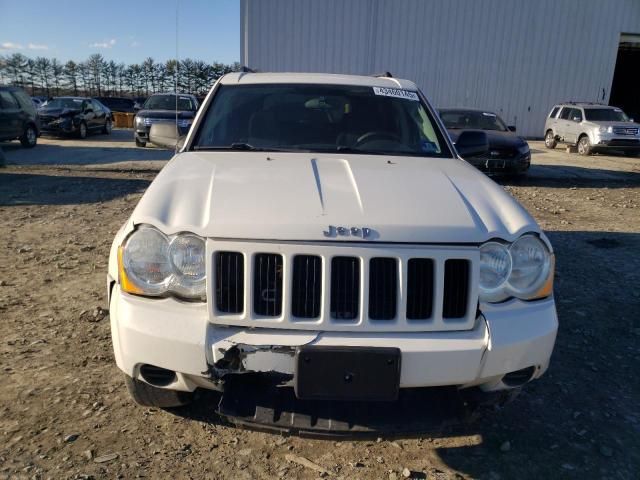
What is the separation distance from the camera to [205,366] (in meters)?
2.12

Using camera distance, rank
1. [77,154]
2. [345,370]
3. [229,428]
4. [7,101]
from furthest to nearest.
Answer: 1. [77,154]
2. [7,101]
3. [229,428]
4. [345,370]

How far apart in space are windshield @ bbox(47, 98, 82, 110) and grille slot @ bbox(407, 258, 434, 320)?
63.5ft

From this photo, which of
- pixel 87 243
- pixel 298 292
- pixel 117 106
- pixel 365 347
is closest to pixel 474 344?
pixel 365 347

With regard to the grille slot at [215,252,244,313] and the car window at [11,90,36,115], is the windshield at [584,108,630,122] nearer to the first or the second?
the car window at [11,90,36,115]

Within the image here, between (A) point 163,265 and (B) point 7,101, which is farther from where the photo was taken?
(B) point 7,101

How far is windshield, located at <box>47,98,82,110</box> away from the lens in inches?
739

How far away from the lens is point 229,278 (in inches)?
85.7

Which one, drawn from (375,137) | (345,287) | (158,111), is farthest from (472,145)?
(158,111)

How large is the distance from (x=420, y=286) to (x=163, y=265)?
1093mm

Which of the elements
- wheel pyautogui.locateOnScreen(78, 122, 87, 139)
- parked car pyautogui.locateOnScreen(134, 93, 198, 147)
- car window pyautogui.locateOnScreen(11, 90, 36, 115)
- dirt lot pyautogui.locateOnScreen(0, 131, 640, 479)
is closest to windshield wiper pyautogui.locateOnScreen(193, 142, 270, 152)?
dirt lot pyautogui.locateOnScreen(0, 131, 640, 479)

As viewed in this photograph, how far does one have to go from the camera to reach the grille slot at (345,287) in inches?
85.3

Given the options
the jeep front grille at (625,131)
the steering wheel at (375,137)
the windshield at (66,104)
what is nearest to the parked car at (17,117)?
the windshield at (66,104)

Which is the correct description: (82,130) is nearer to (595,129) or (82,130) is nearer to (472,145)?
(595,129)

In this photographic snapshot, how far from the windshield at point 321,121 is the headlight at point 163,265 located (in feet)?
4.24
